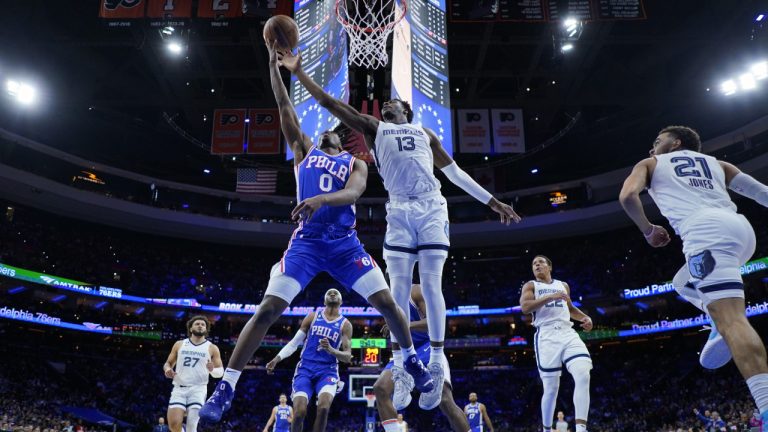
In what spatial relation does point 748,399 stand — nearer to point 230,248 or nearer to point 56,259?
point 230,248

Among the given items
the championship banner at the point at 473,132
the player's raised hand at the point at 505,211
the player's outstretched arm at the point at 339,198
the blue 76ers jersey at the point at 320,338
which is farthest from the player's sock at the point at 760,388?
the championship banner at the point at 473,132

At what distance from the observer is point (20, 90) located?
2323 cm

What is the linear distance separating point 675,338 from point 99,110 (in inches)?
1316

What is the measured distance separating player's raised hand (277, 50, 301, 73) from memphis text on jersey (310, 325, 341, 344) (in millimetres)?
4531

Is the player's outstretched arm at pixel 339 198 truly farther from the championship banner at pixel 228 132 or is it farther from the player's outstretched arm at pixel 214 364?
the championship banner at pixel 228 132

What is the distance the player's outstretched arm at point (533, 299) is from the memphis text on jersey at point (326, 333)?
9.42 feet

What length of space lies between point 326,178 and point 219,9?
39.5ft

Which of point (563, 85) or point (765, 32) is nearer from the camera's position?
point (765, 32)

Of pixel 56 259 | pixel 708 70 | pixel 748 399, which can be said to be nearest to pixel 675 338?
pixel 748 399

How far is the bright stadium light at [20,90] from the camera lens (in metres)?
23.1

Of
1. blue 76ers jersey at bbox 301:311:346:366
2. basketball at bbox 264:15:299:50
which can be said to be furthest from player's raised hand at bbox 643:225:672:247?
blue 76ers jersey at bbox 301:311:346:366

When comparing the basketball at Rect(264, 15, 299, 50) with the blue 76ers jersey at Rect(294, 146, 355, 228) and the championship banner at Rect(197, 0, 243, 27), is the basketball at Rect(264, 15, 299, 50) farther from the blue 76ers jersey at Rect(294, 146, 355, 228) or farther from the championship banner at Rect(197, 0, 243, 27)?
the championship banner at Rect(197, 0, 243, 27)

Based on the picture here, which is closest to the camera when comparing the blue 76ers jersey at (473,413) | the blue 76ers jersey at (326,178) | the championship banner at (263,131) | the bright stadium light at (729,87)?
the blue 76ers jersey at (326,178)

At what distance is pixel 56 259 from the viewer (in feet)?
101
